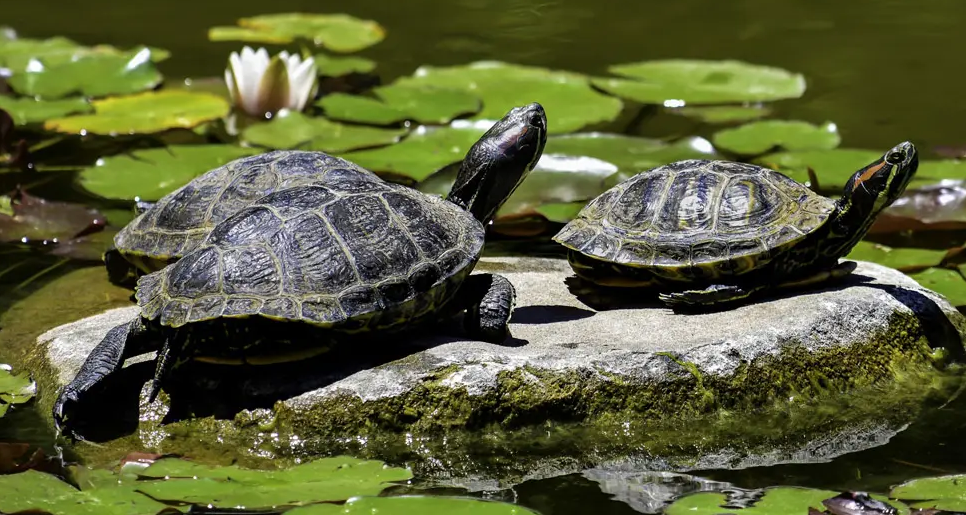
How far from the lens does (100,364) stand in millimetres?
4234

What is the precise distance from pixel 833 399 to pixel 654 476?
3.27 feet

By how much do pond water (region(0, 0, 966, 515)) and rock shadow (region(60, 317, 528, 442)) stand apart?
6.07 feet

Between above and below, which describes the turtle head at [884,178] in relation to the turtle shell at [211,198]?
above

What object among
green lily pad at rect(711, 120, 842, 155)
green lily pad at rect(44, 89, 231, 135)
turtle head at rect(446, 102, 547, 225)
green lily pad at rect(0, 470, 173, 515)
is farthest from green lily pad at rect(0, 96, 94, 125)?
green lily pad at rect(0, 470, 173, 515)

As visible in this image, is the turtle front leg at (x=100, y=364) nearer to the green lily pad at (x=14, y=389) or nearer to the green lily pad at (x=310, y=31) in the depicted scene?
the green lily pad at (x=14, y=389)

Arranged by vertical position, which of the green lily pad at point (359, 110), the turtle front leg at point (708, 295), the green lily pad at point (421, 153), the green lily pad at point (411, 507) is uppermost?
the turtle front leg at point (708, 295)

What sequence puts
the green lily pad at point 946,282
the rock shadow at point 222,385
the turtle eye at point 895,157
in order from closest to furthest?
the rock shadow at point 222,385 < the turtle eye at point 895,157 < the green lily pad at point 946,282

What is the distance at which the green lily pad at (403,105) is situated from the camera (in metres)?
8.30

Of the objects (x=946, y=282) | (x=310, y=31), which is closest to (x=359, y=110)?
(x=310, y=31)

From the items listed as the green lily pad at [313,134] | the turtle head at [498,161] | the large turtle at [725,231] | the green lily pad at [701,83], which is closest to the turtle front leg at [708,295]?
the large turtle at [725,231]

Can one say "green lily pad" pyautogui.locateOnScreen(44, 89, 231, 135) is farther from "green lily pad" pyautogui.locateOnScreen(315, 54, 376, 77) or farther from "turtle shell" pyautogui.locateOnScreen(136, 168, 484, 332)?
"turtle shell" pyautogui.locateOnScreen(136, 168, 484, 332)

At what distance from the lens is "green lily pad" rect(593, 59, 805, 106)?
29.1 feet

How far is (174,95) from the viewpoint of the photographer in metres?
8.96

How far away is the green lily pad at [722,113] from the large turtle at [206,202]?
3.74m
